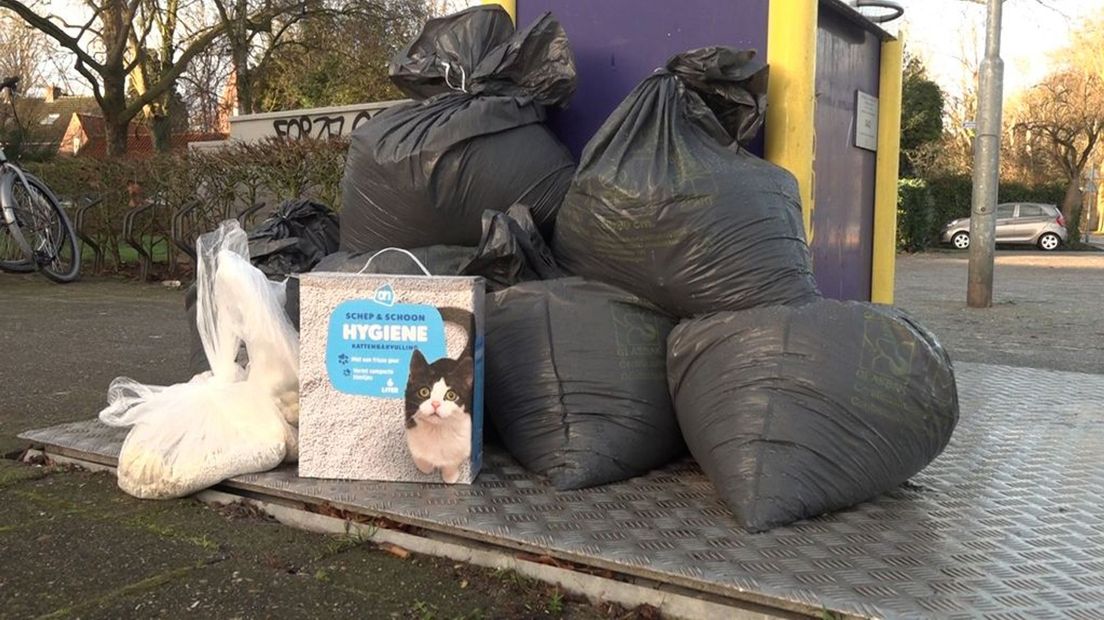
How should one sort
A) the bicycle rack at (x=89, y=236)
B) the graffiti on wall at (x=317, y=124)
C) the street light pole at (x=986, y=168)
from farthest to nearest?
1. the bicycle rack at (x=89, y=236)
2. the graffiti on wall at (x=317, y=124)
3. the street light pole at (x=986, y=168)

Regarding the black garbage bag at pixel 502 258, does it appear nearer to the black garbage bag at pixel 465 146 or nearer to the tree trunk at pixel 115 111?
the black garbage bag at pixel 465 146

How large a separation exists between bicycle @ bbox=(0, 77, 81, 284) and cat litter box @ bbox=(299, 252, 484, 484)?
6.22 meters

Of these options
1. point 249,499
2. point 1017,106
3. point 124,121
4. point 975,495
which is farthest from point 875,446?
point 1017,106

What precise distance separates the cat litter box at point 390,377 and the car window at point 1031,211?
25.9 m

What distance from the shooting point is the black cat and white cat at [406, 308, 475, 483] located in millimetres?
2342

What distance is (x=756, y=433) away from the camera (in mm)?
2137

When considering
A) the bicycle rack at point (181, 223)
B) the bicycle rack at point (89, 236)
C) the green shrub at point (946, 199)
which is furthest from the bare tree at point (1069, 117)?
the bicycle rack at point (89, 236)

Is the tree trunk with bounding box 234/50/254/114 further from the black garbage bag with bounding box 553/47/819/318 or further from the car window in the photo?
the car window

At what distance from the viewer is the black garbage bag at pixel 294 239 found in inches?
134

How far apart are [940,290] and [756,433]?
10.6m

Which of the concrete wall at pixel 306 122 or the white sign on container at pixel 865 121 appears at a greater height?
the concrete wall at pixel 306 122

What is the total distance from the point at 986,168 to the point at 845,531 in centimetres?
875

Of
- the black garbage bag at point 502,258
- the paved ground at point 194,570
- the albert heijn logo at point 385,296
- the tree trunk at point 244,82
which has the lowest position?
the paved ground at point 194,570

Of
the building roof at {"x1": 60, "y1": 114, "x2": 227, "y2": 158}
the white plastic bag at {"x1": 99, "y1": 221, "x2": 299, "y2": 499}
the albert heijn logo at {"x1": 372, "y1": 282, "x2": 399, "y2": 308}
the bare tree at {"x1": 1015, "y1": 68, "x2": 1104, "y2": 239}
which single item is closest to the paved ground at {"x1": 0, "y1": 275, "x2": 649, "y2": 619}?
the white plastic bag at {"x1": 99, "y1": 221, "x2": 299, "y2": 499}
